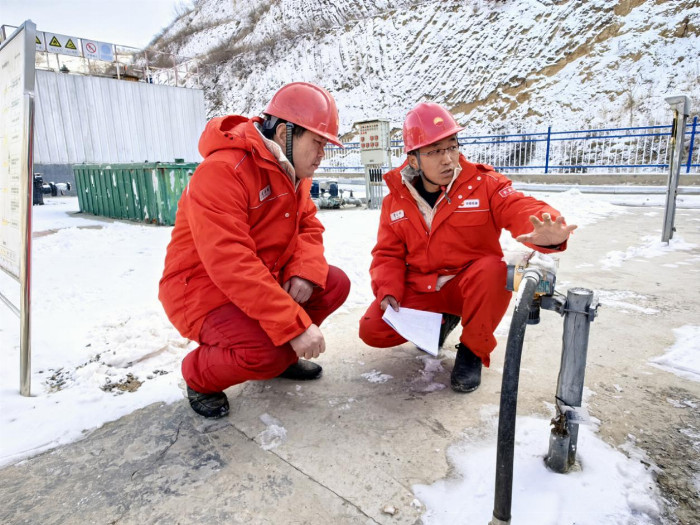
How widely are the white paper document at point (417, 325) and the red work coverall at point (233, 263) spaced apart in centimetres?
45

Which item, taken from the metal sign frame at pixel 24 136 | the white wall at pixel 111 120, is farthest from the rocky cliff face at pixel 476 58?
the metal sign frame at pixel 24 136

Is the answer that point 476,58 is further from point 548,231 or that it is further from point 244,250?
point 244,250

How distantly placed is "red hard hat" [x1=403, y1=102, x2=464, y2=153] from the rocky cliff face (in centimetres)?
1505

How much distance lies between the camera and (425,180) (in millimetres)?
2293

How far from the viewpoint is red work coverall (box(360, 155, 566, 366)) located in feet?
6.50

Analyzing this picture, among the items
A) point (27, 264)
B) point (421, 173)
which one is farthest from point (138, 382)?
point (421, 173)

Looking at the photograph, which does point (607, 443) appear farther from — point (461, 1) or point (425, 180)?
point (461, 1)

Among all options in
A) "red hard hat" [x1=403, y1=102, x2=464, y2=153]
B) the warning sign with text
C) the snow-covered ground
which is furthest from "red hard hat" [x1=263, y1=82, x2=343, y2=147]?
the warning sign with text

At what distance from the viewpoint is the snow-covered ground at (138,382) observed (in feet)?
4.55

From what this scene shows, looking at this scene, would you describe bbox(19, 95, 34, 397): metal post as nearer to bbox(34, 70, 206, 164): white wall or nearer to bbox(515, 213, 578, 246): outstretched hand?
bbox(515, 213, 578, 246): outstretched hand

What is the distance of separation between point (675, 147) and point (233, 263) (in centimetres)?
484

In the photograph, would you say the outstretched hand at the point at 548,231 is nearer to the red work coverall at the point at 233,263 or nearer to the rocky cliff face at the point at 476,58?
the red work coverall at the point at 233,263

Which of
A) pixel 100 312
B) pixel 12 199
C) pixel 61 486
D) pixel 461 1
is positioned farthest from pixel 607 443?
pixel 461 1

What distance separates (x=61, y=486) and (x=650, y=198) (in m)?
11.1
